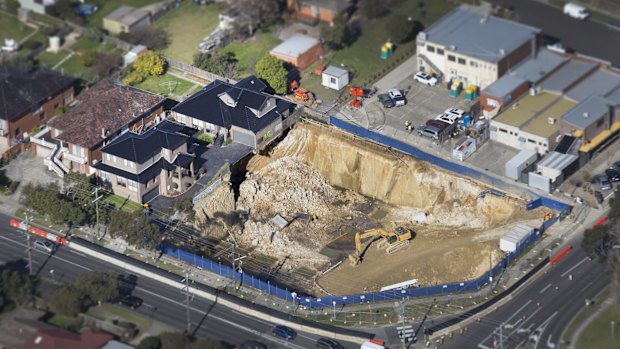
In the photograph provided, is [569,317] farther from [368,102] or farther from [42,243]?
[42,243]

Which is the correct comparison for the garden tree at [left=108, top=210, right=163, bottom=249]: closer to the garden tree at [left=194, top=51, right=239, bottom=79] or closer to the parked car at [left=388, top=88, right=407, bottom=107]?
→ the garden tree at [left=194, top=51, right=239, bottom=79]

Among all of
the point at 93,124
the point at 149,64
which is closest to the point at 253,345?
the point at 93,124

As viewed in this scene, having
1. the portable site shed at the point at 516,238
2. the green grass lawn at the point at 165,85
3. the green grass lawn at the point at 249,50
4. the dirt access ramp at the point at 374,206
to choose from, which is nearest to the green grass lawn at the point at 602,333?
the portable site shed at the point at 516,238

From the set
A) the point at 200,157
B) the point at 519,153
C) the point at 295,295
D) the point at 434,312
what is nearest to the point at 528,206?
the point at 519,153

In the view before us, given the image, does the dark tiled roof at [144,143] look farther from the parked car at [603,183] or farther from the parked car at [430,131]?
the parked car at [603,183]

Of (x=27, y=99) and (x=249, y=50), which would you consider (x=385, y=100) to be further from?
(x=27, y=99)

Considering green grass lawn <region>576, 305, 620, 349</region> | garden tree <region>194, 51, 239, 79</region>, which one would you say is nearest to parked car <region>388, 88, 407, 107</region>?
garden tree <region>194, 51, 239, 79</region>

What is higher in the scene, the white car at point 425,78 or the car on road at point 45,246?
the white car at point 425,78
